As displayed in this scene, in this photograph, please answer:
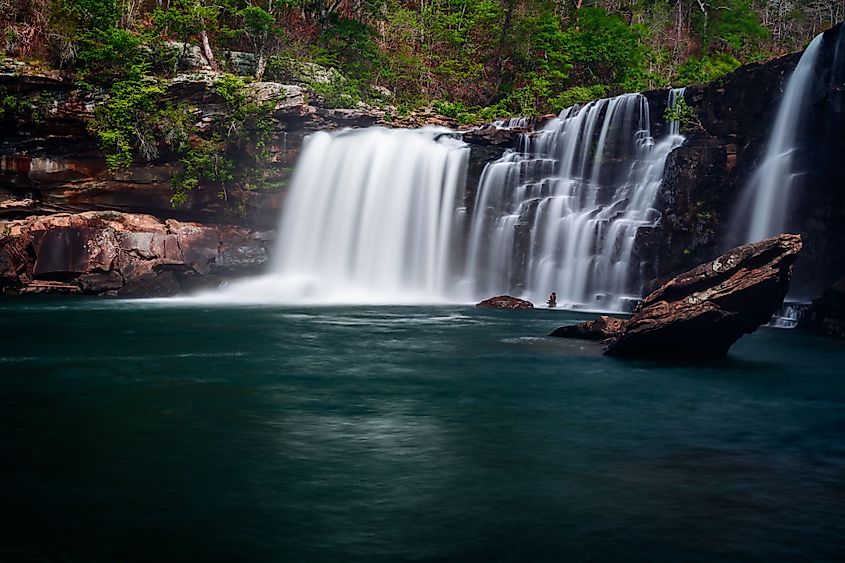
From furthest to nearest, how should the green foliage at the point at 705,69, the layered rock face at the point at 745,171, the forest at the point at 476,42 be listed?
the green foliage at the point at 705,69 < the forest at the point at 476,42 < the layered rock face at the point at 745,171

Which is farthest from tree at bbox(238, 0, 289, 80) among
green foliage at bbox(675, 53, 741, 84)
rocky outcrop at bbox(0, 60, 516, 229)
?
green foliage at bbox(675, 53, 741, 84)

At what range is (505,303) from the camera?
24297mm

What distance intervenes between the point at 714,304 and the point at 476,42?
32.0 meters

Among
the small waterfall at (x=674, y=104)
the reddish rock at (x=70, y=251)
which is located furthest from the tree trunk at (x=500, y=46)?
the reddish rock at (x=70, y=251)

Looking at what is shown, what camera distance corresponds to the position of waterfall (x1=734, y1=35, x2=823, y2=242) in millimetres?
20859

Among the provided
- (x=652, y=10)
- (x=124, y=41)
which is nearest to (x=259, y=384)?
(x=124, y=41)

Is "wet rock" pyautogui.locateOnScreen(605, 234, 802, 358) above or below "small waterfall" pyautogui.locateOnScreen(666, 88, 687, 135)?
below

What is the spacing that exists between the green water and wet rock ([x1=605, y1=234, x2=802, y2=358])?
53 centimetres

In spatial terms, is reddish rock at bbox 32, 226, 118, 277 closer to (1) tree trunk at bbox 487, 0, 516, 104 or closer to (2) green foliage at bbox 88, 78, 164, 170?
(2) green foliage at bbox 88, 78, 164, 170

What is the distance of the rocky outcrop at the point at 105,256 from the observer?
26109 millimetres

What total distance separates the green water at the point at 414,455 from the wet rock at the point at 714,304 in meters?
0.53

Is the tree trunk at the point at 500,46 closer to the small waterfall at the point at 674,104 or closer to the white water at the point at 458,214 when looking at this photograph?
the white water at the point at 458,214

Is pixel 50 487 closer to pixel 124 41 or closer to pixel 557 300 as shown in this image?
pixel 557 300

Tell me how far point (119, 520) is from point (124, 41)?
24.8m
